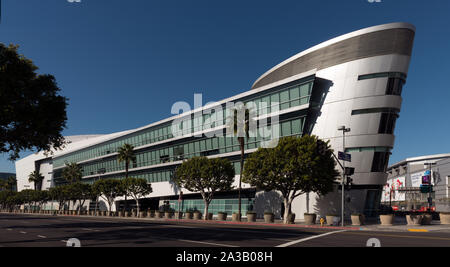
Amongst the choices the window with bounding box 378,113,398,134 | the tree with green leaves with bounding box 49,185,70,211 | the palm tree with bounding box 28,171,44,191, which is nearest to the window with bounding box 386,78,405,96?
the window with bounding box 378,113,398,134

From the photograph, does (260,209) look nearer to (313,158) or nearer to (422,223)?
(313,158)

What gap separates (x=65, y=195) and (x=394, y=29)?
8137 cm

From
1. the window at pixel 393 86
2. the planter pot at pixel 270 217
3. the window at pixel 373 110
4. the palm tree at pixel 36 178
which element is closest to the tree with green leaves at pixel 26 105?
the planter pot at pixel 270 217

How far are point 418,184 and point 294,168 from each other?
111028mm

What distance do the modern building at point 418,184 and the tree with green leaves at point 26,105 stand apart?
2513 inches

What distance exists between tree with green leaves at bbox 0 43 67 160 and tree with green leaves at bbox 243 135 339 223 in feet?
74.1

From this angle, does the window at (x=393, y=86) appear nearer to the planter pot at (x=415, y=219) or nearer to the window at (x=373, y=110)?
the window at (x=373, y=110)

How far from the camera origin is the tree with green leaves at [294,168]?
126 ft

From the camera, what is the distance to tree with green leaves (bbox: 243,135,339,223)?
38.3m

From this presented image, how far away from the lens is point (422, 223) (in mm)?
34000

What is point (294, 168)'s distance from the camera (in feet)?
125

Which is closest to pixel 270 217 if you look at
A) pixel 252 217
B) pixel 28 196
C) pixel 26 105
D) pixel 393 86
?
pixel 252 217

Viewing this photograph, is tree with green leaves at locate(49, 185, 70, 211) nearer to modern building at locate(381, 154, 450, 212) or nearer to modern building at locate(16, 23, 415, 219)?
modern building at locate(16, 23, 415, 219)

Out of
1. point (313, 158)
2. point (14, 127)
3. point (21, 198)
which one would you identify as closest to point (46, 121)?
point (14, 127)
